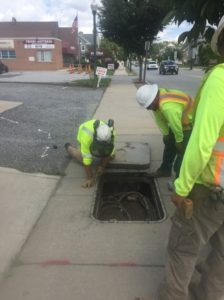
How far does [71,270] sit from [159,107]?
2.26m

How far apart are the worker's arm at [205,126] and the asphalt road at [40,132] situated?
381 centimetres

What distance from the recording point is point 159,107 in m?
4.54

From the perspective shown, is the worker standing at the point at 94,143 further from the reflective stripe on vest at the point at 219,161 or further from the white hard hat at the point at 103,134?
the reflective stripe on vest at the point at 219,161

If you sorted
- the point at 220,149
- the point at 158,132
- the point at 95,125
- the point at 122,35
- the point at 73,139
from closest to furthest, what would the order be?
the point at 220,149 < the point at 95,125 < the point at 73,139 < the point at 158,132 < the point at 122,35

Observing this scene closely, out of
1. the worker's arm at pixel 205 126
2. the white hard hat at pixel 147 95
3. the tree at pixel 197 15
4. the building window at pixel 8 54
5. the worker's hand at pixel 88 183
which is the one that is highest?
the tree at pixel 197 15

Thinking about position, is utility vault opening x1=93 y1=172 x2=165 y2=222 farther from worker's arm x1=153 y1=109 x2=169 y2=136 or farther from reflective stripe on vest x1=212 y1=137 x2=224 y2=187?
reflective stripe on vest x1=212 y1=137 x2=224 y2=187

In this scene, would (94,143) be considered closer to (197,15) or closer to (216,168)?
(197,15)

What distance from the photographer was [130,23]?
25328mm

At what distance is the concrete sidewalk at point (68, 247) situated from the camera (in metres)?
2.98

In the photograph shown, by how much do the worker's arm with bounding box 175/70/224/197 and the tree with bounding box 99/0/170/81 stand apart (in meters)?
23.3

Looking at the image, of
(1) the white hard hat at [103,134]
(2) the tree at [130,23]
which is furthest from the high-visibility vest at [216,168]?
(2) the tree at [130,23]

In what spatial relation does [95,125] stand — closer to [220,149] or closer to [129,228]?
[129,228]

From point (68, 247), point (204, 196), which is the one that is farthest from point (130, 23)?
point (204, 196)

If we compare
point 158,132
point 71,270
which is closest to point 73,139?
point 158,132
